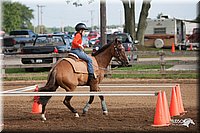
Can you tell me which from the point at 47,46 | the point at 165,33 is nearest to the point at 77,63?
the point at 47,46

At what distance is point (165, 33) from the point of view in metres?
48.8

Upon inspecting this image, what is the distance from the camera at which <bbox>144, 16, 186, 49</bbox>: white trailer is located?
4841 cm

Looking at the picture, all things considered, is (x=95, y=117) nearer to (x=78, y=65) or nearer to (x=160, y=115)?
(x=78, y=65)

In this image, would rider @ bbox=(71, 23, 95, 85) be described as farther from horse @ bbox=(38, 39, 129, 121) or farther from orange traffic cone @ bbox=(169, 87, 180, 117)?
orange traffic cone @ bbox=(169, 87, 180, 117)

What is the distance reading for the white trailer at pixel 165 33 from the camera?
4841cm

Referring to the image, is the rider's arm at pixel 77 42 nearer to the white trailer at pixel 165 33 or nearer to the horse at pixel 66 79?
the horse at pixel 66 79

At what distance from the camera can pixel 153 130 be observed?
9.77m

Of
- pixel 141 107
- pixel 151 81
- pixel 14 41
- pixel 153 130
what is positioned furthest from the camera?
pixel 14 41

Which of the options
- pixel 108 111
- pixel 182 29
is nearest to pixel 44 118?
pixel 108 111

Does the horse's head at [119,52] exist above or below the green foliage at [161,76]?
above

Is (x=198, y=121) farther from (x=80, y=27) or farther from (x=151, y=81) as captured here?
(x=151, y=81)

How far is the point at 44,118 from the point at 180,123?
10.5ft

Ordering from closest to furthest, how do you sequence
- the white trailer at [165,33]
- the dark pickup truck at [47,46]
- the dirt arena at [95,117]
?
1. the dirt arena at [95,117]
2. the dark pickup truck at [47,46]
3. the white trailer at [165,33]

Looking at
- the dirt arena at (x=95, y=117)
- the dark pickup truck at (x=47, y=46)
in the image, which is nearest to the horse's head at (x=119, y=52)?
the dirt arena at (x=95, y=117)
